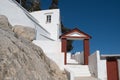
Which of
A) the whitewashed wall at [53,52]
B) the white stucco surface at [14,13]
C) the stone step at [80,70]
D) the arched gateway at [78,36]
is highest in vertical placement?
the white stucco surface at [14,13]

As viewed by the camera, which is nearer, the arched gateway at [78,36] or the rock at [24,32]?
the rock at [24,32]

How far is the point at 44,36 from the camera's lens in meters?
24.1

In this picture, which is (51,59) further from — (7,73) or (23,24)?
(7,73)

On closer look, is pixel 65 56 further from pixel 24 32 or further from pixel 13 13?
pixel 13 13

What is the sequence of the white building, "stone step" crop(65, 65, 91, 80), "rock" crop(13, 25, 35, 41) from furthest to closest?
1. "rock" crop(13, 25, 35, 41)
2. "stone step" crop(65, 65, 91, 80)
3. the white building

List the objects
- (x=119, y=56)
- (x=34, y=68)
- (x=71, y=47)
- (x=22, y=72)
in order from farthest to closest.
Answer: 1. (x=71, y=47)
2. (x=119, y=56)
3. (x=34, y=68)
4. (x=22, y=72)

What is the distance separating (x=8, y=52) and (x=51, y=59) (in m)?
7.59

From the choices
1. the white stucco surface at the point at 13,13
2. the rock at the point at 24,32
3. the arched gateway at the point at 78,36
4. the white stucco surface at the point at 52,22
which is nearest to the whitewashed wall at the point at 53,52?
the rock at the point at 24,32

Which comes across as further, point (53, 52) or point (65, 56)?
point (65, 56)

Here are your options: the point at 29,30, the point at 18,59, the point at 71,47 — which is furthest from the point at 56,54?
the point at 71,47

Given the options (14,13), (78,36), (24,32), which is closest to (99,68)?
(78,36)

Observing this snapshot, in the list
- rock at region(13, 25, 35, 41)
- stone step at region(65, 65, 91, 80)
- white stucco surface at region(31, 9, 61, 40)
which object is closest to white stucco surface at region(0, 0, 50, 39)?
rock at region(13, 25, 35, 41)

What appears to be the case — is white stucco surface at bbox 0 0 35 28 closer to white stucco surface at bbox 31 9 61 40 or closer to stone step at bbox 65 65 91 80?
white stucco surface at bbox 31 9 61 40

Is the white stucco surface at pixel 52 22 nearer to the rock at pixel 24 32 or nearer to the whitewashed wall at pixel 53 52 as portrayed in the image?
the rock at pixel 24 32
